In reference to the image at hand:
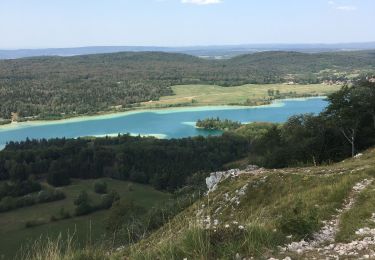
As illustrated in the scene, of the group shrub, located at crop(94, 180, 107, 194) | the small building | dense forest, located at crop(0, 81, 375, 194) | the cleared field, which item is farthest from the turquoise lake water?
shrub, located at crop(94, 180, 107, 194)

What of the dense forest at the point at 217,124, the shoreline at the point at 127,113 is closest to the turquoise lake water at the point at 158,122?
the shoreline at the point at 127,113

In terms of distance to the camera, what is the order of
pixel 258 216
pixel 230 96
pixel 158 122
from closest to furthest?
pixel 258 216 → pixel 158 122 → pixel 230 96

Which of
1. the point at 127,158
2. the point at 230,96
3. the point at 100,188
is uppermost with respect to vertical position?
the point at 230,96

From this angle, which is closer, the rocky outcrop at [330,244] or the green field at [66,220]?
the rocky outcrop at [330,244]

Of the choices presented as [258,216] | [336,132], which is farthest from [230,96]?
[258,216]

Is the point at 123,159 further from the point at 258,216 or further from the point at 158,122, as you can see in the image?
the point at 258,216

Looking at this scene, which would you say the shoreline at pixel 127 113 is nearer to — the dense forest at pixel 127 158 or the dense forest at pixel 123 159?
the dense forest at pixel 127 158

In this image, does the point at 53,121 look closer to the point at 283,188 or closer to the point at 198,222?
the point at 283,188
